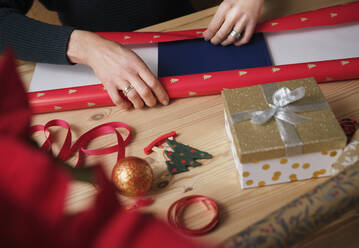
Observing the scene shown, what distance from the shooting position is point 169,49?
0.95m

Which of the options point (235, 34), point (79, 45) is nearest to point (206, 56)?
point (235, 34)

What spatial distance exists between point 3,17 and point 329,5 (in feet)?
3.14

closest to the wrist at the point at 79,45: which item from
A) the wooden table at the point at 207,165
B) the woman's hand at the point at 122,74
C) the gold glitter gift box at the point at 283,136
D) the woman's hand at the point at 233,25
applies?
the woman's hand at the point at 122,74

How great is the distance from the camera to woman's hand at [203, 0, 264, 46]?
923 millimetres

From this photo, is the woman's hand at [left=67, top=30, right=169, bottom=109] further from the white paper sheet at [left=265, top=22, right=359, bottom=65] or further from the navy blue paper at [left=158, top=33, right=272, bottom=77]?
the white paper sheet at [left=265, top=22, right=359, bottom=65]

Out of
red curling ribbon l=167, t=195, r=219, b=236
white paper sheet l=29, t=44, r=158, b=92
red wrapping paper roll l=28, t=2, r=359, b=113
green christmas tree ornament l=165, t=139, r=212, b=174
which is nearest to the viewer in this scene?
red curling ribbon l=167, t=195, r=219, b=236

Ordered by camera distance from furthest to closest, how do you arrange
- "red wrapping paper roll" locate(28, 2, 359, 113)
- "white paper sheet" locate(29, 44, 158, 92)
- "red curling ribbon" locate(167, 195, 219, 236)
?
1. "white paper sheet" locate(29, 44, 158, 92)
2. "red wrapping paper roll" locate(28, 2, 359, 113)
3. "red curling ribbon" locate(167, 195, 219, 236)

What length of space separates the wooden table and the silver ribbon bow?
4.0 inches

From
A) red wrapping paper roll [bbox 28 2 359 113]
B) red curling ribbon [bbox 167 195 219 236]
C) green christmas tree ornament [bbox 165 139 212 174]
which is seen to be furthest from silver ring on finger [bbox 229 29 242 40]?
red curling ribbon [bbox 167 195 219 236]

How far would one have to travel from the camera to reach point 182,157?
0.67 meters

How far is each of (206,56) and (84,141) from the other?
0.39m

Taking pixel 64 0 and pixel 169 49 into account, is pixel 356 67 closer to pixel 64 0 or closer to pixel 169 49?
pixel 169 49

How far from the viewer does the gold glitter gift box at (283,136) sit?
565 mm

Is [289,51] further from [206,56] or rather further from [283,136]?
[283,136]
